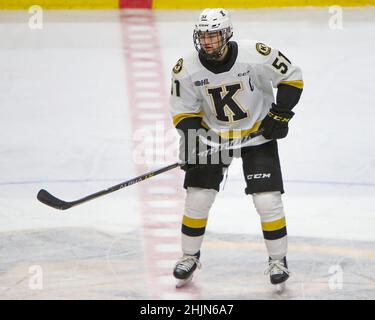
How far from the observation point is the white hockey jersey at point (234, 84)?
443cm

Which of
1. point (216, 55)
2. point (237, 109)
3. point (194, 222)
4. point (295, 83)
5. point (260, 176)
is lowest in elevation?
point (194, 222)

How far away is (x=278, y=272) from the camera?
445 centimetres

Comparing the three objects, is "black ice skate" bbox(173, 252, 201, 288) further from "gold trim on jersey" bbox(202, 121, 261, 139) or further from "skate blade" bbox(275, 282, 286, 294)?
"gold trim on jersey" bbox(202, 121, 261, 139)

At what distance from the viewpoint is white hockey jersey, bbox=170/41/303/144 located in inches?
174

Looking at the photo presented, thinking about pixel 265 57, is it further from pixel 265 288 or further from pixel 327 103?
pixel 327 103

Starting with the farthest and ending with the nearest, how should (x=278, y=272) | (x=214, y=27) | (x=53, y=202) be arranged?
(x=53, y=202)
(x=278, y=272)
(x=214, y=27)

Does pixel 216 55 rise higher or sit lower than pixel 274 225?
higher

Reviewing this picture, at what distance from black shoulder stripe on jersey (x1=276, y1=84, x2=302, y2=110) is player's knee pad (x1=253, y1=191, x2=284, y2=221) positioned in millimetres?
365

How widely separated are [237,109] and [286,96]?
213 mm

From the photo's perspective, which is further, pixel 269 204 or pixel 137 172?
pixel 137 172

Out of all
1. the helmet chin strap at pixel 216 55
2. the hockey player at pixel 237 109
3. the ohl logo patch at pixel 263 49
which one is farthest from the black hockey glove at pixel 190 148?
the ohl logo patch at pixel 263 49

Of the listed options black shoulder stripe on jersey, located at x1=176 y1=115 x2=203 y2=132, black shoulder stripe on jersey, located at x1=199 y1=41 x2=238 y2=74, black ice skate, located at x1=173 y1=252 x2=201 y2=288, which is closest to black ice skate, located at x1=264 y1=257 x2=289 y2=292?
black ice skate, located at x1=173 y1=252 x2=201 y2=288

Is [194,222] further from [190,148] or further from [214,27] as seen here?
[214,27]

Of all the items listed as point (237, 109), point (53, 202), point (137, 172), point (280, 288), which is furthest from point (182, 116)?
point (137, 172)
